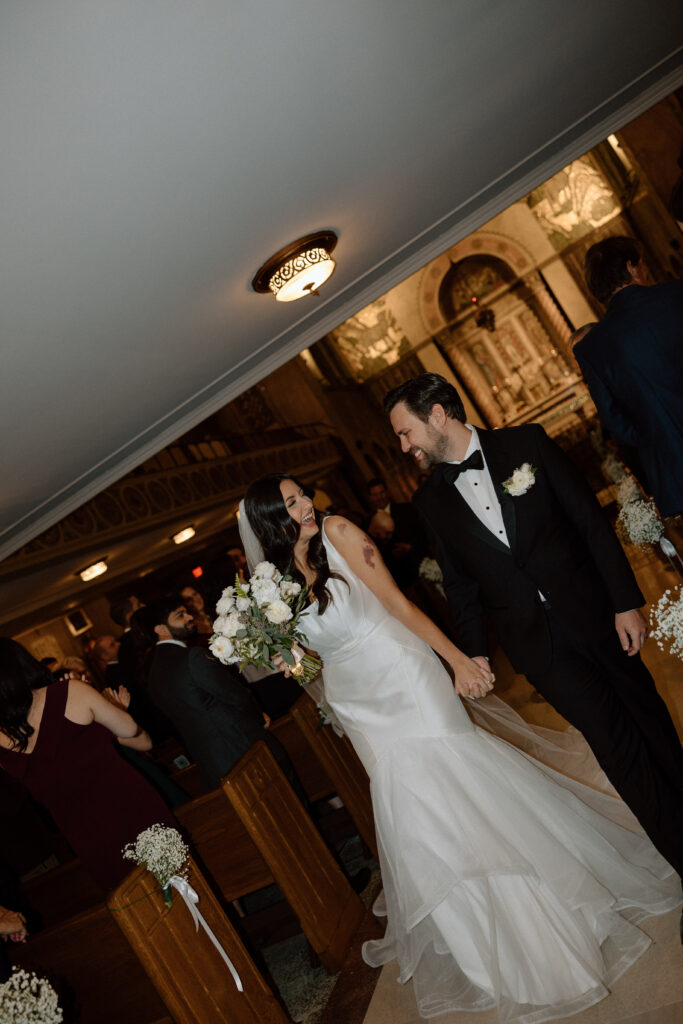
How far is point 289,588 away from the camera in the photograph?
10.2ft

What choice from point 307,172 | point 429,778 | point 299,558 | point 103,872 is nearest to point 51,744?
point 103,872

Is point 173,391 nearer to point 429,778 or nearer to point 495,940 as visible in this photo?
point 429,778

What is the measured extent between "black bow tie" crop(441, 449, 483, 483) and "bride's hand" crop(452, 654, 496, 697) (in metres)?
0.73

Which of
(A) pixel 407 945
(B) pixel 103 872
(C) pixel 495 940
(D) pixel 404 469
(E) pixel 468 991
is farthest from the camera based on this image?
(D) pixel 404 469

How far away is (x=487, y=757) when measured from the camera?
121 inches

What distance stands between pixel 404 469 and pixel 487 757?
16420 mm

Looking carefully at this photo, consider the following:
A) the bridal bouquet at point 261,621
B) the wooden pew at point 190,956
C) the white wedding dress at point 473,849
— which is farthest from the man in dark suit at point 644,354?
the wooden pew at point 190,956

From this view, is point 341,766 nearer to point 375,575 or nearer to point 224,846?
point 224,846

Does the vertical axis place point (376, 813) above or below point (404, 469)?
below

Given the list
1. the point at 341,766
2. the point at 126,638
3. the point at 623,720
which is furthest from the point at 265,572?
the point at 126,638

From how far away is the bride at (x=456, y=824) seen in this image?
2762mm

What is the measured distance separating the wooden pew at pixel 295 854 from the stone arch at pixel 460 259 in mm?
15005

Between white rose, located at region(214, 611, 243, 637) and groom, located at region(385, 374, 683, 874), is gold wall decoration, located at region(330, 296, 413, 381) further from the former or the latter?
white rose, located at region(214, 611, 243, 637)

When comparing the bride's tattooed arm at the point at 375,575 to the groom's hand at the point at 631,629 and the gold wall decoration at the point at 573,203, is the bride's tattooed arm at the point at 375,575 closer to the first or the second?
the groom's hand at the point at 631,629
